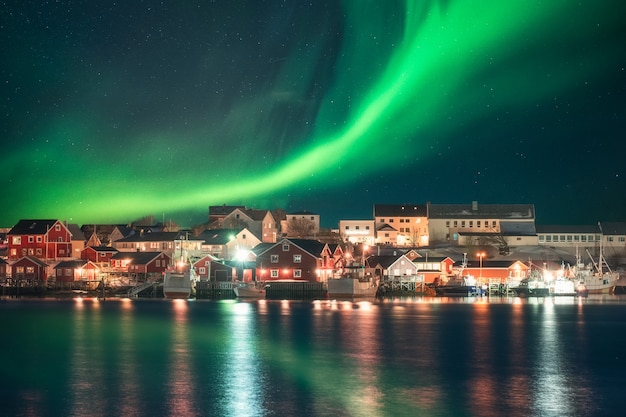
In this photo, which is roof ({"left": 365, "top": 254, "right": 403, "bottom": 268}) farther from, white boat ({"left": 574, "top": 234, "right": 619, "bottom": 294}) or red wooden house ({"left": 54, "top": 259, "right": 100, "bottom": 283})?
red wooden house ({"left": 54, "top": 259, "right": 100, "bottom": 283})

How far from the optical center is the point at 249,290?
93.9 metres

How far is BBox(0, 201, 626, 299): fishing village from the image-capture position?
9650cm

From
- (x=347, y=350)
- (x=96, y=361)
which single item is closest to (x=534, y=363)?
(x=347, y=350)

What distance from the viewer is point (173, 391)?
30234 millimetres

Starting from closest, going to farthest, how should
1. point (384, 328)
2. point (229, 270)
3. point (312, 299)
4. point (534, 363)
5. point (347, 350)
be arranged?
point (534, 363), point (347, 350), point (384, 328), point (312, 299), point (229, 270)

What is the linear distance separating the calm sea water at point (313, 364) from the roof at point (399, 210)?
75965 mm

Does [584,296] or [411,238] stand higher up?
[411,238]

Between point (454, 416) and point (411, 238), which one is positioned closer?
point (454, 416)

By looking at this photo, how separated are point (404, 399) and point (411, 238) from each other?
112 meters

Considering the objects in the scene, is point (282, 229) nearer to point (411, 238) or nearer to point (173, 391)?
point (411, 238)

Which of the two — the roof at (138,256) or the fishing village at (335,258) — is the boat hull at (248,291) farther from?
the roof at (138,256)

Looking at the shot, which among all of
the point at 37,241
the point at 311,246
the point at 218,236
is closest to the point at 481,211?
the point at 218,236

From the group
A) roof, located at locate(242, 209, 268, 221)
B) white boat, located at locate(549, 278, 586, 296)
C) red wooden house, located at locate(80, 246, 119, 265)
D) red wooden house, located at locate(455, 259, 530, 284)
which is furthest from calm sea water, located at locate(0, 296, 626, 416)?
roof, located at locate(242, 209, 268, 221)

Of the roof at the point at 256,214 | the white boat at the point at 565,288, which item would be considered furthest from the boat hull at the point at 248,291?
the roof at the point at 256,214
